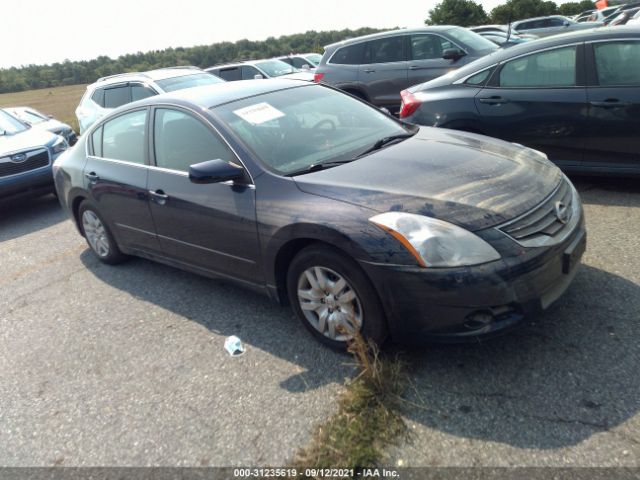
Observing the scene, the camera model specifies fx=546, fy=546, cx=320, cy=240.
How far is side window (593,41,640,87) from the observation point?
4945 millimetres

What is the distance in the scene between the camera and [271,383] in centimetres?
313

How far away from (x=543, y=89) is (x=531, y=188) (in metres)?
2.74

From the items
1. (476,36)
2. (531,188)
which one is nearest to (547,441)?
(531,188)

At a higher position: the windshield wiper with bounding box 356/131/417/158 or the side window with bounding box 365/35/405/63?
the side window with bounding box 365/35/405/63

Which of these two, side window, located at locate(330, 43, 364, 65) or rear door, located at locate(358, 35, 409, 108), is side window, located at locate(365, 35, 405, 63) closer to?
rear door, located at locate(358, 35, 409, 108)

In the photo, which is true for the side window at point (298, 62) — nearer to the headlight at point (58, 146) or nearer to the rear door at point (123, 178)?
the headlight at point (58, 146)

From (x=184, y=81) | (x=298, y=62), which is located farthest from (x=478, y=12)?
(x=184, y=81)

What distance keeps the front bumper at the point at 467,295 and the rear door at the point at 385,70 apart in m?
7.25

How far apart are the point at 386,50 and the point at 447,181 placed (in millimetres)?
7400

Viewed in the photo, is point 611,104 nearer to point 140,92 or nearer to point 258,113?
point 258,113

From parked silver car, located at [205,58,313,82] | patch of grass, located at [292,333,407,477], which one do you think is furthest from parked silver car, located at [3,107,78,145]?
patch of grass, located at [292,333,407,477]

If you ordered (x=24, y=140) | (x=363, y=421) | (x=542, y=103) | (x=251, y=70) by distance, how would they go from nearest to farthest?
(x=363, y=421) < (x=542, y=103) < (x=24, y=140) < (x=251, y=70)

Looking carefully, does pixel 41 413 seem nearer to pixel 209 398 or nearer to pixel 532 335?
pixel 209 398

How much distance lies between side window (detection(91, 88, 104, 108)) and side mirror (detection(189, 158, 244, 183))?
7826 millimetres
